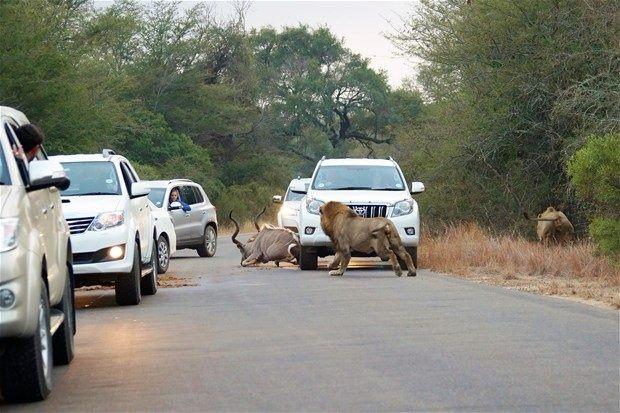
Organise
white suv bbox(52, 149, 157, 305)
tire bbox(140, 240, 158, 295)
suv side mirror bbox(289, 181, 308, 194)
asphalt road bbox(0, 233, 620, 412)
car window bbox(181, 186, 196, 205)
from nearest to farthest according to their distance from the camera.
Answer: asphalt road bbox(0, 233, 620, 412) → white suv bbox(52, 149, 157, 305) → tire bbox(140, 240, 158, 295) → suv side mirror bbox(289, 181, 308, 194) → car window bbox(181, 186, 196, 205)

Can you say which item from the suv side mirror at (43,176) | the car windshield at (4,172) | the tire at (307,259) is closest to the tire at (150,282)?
the tire at (307,259)

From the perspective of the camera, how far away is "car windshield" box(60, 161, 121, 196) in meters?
17.9

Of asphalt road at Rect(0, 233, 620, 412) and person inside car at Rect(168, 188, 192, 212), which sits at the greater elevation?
asphalt road at Rect(0, 233, 620, 412)

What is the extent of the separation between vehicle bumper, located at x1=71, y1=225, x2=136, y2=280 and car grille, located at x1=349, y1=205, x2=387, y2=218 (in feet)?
22.8

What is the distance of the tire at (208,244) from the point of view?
3142cm

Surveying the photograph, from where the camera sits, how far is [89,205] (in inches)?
672

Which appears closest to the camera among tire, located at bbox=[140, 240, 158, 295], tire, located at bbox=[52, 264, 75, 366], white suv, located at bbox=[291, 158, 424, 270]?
tire, located at bbox=[52, 264, 75, 366]

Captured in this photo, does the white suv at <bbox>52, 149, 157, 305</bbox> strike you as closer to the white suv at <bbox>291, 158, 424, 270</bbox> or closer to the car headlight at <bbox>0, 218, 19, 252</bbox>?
the white suv at <bbox>291, 158, 424, 270</bbox>

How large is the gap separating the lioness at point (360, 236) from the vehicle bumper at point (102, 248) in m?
5.29

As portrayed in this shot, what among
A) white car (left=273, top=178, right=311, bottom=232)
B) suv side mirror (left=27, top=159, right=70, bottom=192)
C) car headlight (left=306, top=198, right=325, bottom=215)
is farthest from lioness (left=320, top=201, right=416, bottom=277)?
suv side mirror (left=27, top=159, right=70, bottom=192)

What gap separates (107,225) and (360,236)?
5502 millimetres

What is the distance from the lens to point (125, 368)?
10789 mm

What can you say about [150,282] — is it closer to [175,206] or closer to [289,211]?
[175,206]

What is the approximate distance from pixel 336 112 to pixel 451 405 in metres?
73.0
